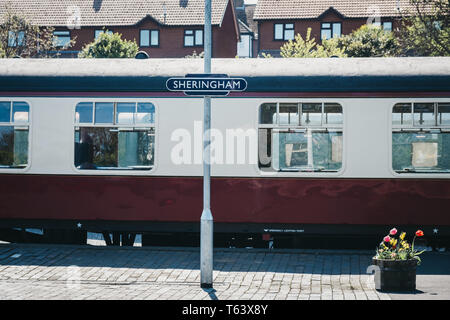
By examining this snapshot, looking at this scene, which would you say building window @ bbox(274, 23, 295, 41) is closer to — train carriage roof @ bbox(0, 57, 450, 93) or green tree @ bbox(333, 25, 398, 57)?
green tree @ bbox(333, 25, 398, 57)

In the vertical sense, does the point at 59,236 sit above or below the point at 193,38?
below

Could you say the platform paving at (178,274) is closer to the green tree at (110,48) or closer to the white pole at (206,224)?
the white pole at (206,224)

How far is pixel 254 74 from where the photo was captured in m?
11.9

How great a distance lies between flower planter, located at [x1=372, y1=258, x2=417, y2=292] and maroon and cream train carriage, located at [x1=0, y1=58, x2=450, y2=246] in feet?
8.27

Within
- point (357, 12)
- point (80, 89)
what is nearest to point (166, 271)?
point (80, 89)

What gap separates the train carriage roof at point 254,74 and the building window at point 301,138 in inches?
14.1

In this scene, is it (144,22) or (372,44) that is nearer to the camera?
(372,44)

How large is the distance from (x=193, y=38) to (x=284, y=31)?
22.8 feet

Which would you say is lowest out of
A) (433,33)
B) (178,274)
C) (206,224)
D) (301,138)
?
(178,274)

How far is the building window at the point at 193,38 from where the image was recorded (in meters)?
51.8

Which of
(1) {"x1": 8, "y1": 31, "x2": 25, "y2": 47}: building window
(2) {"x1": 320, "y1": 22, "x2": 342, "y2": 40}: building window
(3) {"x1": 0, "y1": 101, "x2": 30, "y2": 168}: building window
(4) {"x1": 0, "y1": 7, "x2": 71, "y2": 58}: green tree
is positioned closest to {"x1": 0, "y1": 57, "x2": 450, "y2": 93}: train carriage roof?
(3) {"x1": 0, "y1": 101, "x2": 30, "y2": 168}: building window

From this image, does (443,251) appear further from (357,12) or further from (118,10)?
(118,10)

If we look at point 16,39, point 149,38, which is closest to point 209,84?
point 16,39

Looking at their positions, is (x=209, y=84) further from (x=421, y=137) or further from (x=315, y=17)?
A: (x=315, y=17)
